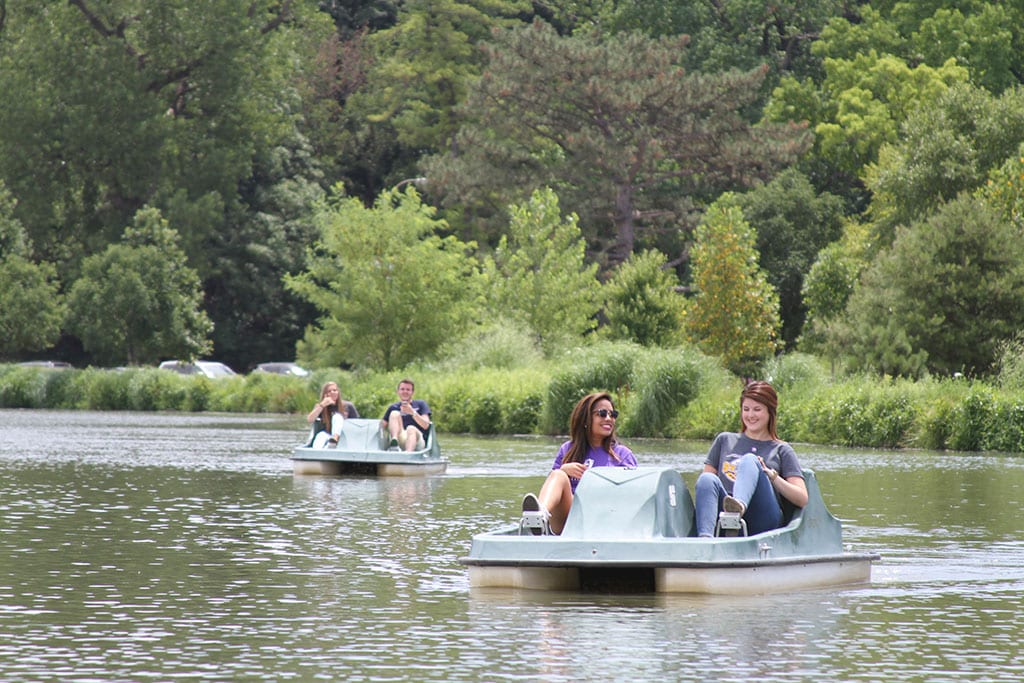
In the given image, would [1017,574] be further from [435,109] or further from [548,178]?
[435,109]

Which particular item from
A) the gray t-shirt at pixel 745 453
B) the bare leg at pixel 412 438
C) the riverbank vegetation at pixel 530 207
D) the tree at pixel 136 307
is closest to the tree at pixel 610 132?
the riverbank vegetation at pixel 530 207

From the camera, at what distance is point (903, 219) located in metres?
59.7

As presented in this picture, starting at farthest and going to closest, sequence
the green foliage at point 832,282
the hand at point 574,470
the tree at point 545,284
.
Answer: the green foliage at point 832,282
the tree at point 545,284
the hand at point 574,470

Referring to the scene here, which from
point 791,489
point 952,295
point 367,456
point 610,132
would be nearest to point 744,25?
point 610,132

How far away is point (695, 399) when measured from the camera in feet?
153

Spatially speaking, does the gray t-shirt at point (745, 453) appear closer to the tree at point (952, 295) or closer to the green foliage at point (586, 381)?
the green foliage at point (586, 381)

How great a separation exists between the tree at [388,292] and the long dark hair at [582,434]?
1827 inches

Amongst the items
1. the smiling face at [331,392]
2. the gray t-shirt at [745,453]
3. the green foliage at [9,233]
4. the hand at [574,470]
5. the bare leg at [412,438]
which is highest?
the green foliage at [9,233]

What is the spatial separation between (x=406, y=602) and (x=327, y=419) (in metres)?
17.7

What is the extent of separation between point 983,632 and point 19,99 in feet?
254

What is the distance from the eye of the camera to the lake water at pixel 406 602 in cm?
1088

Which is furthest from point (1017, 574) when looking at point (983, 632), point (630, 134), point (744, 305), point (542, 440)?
point (630, 134)

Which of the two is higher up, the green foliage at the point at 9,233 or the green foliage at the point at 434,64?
the green foliage at the point at 434,64

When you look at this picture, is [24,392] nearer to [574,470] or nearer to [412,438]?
[412,438]
